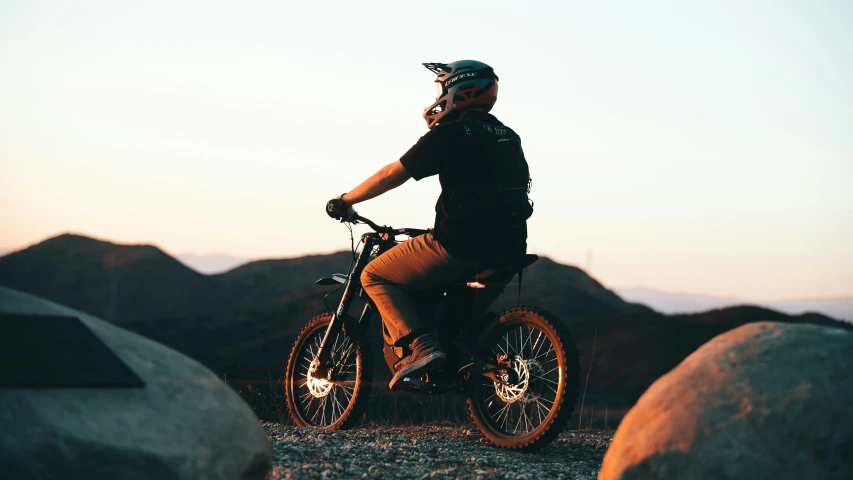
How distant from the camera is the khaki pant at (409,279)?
20.9 ft

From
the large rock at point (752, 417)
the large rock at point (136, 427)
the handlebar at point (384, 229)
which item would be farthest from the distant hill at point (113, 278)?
the large rock at point (752, 417)

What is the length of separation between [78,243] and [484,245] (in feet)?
178

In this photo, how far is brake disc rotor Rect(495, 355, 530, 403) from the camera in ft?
20.3

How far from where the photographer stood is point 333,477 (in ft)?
16.7

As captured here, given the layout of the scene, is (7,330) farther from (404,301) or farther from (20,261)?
(20,261)

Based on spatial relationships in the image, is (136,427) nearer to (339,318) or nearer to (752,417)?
(752,417)

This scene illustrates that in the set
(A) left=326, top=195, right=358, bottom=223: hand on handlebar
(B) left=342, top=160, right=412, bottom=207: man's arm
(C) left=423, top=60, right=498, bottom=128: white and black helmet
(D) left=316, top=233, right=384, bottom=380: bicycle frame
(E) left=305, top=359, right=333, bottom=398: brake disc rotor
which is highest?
(C) left=423, top=60, right=498, bottom=128: white and black helmet

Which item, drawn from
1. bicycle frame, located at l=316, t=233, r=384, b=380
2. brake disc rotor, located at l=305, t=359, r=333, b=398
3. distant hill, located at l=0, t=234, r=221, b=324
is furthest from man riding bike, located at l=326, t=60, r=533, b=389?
distant hill, located at l=0, t=234, r=221, b=324

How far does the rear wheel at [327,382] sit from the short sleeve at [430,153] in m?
1.91

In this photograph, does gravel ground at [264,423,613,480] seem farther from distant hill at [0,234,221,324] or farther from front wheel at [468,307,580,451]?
distant hill at [0,234,221,324]

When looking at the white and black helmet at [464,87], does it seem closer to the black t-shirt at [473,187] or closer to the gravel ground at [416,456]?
the black t-shirt at [473,187]

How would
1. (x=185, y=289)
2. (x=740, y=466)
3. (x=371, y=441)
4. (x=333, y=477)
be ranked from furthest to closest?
(x=185, y=289) < (x=371, y=441) < (x=333, y=477) < (x=740, y=466)

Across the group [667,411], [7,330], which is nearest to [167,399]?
[7,330]

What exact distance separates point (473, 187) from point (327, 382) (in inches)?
100.0
